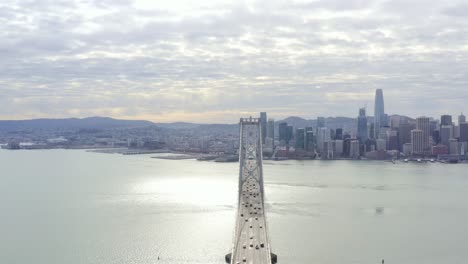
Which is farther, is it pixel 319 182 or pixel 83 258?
pixel 319 182

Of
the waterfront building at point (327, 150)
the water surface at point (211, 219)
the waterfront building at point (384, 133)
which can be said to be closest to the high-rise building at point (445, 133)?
the waterfront building at point (384, 133)

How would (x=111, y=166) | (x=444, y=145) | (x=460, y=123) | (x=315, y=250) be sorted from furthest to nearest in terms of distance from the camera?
(x=460, y=123) < (x=444, y=145) < (x=111, y=166) < (x=315, y=250)

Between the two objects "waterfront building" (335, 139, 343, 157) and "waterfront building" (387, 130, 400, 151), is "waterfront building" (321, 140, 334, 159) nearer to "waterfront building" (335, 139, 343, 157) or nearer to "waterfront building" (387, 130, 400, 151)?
"waterfront building" (335, 139, 343, 157)

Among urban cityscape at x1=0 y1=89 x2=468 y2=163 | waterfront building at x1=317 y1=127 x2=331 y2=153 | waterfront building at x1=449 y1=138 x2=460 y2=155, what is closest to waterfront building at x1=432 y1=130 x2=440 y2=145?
urban cityscape at x1=0 y1=89 x2=468 y2=163

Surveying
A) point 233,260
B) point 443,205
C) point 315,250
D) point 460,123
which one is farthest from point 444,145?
point 233,260

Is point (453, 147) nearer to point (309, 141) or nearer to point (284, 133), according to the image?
point (309, 141)

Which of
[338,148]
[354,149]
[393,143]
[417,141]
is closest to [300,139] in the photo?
[338,148]

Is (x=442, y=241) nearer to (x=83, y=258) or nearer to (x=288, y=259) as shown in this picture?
(x=288, y=259)
